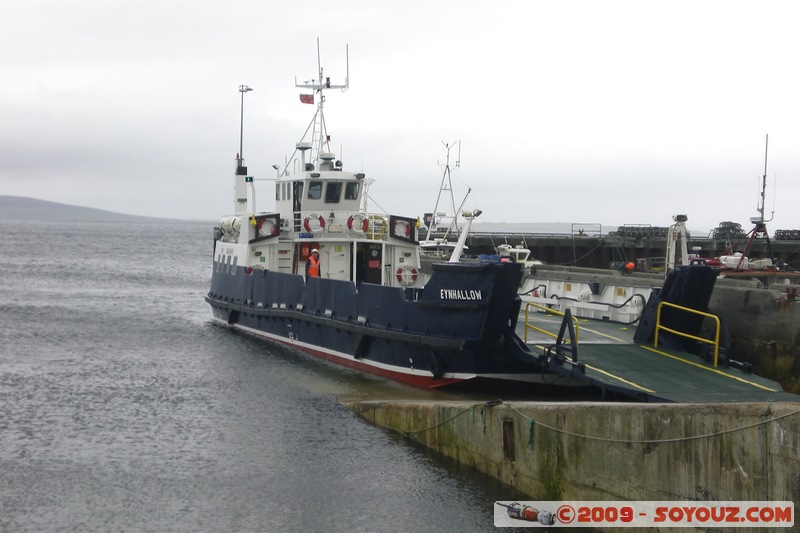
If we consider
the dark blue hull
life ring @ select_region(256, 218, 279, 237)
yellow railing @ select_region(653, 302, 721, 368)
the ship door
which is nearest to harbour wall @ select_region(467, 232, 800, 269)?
the ship door

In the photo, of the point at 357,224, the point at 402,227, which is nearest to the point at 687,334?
the point at 402,227

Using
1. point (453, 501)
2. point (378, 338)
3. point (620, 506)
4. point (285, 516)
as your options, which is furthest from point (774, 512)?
point (378, 338)

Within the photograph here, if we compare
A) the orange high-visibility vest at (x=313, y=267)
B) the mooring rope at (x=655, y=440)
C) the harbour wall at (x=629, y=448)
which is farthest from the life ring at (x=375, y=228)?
the mooring rope at (x=655, y=440)

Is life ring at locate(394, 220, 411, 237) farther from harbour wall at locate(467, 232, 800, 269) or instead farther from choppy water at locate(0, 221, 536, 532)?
harbour wall at locate(467, 232, 800, 269)

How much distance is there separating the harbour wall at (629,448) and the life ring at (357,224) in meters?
10.4

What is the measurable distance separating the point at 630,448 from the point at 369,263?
47.9 ft

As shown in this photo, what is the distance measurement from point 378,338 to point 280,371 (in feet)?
9.36

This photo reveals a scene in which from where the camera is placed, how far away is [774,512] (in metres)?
8.19

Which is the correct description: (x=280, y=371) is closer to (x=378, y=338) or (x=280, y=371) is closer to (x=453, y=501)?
(x=378, y=338)

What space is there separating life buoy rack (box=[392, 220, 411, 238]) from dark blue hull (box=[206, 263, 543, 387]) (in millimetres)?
3250

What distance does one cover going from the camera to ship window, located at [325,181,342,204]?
2431 centimetres

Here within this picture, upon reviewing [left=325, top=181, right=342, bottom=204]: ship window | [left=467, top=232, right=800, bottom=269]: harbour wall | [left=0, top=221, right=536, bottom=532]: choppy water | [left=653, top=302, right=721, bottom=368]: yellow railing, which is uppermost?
[left=325, top=181, right=342, bottom=204]: ship window

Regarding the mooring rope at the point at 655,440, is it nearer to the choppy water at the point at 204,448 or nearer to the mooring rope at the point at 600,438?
the mooring rope at the point at 600,438

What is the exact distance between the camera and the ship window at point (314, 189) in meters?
24.3
